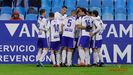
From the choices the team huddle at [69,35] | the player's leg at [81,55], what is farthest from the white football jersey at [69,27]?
the player's leg at [81,55]

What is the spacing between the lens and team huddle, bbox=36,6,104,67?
20438 mm

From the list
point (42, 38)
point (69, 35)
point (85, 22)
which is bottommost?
point (42, 38)

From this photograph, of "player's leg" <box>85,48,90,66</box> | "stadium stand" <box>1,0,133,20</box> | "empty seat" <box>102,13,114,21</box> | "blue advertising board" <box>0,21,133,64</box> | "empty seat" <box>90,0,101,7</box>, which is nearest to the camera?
"player's leg" <box>85,48,90,66</box>

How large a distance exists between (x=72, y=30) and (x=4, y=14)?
6365mm

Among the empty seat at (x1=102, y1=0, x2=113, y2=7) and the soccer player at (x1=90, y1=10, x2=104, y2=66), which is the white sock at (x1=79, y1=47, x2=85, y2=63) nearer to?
the soccer player at (x1=90, y1=10, x2=104, y2=66)

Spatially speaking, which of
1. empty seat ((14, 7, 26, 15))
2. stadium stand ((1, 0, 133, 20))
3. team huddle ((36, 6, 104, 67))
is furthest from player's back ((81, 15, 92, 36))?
empty seat ((14, 7, 26, 15))

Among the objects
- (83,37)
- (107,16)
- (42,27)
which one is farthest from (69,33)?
(107,16)

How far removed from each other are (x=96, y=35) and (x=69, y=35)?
3.49 feet

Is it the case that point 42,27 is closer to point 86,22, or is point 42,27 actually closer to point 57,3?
point 86,22

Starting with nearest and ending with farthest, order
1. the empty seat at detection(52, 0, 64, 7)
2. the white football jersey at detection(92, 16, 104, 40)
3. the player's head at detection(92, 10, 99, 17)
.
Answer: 1. the player's head at detection(92, 10, 99, 17)
2. the white football jersey at detection(92, 16, 104, 40)
3. the empty seat at detection(52, 0, 64, 7)

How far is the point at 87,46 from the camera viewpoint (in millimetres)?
20547

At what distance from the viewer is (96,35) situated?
20.6 metres

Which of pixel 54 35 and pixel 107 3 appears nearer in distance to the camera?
pixel 54 35

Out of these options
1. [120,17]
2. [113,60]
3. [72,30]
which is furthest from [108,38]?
[120,17]
